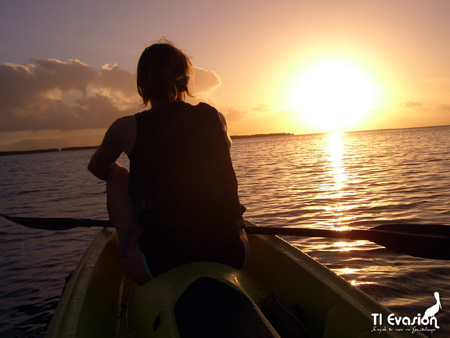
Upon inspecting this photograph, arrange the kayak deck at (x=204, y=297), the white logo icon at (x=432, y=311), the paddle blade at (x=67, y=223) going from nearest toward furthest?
the kayak deck at (x=204, y=297) → the white logo icon at (x=432, y=311) → the paddle blade at (x=67, y=223)

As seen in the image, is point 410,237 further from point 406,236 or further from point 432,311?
point 432,311

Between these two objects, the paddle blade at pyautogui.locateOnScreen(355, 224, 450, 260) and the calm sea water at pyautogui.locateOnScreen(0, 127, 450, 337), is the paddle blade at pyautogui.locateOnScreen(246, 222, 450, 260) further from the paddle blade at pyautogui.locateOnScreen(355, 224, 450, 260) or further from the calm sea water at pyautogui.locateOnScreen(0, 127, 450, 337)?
the calm sea water at pyautogui.locateOnScreen(0, 127, 450, 337)

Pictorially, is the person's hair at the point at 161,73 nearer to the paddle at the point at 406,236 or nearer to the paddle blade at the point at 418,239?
the paddle at the point at 406,236

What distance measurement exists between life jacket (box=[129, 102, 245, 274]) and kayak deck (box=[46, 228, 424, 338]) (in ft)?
0.64

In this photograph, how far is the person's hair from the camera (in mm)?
2443

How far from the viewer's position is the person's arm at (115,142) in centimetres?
226

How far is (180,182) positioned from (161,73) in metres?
0.74

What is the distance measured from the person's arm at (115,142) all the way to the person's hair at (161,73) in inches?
12.2

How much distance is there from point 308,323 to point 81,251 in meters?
4.86

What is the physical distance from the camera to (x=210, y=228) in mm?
2297

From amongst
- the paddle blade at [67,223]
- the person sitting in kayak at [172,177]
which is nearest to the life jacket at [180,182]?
the person sitting in kayak at [172,177]

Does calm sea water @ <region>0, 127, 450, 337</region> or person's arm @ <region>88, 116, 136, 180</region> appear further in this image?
calm sea water @ <region>0, 127, 450, 337</region>

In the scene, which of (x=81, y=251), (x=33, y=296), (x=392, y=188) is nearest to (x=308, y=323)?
(x=33, y=296)

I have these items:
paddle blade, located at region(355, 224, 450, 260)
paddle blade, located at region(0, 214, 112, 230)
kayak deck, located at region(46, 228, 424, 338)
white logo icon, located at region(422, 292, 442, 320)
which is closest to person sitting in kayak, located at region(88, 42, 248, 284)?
kayak deck, located at region(46, 228, 424, 338)
